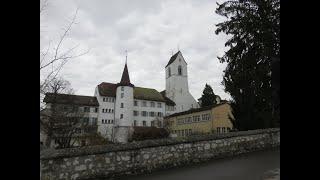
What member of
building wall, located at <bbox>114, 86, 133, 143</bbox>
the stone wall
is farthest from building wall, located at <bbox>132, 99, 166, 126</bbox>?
the stone wall

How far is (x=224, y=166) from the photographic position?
36.8 feet

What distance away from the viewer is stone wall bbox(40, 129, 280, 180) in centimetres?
990

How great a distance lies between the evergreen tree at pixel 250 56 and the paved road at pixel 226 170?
8.92m

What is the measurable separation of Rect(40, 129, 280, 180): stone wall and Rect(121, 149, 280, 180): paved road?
56 centimetres

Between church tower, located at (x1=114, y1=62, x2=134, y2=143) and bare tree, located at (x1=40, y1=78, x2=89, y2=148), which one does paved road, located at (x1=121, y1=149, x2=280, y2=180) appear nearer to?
bare tree, located at (x1=40, y1=78, x2=89, y2=148)

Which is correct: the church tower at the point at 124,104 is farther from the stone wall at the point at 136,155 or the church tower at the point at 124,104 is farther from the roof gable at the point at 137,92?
the stone wall at the point at 136,155

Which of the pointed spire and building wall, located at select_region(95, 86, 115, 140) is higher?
the pointed spire

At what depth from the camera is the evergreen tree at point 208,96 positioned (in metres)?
65.9

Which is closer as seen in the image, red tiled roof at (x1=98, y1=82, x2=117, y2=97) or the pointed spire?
red tiled roof at (x1=98, y1=82, x2=117, y2=97)

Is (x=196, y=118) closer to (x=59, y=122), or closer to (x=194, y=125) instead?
(x=194, y=125)

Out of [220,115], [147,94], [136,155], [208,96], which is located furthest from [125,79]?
[136,155]

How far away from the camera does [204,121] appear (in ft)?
178
